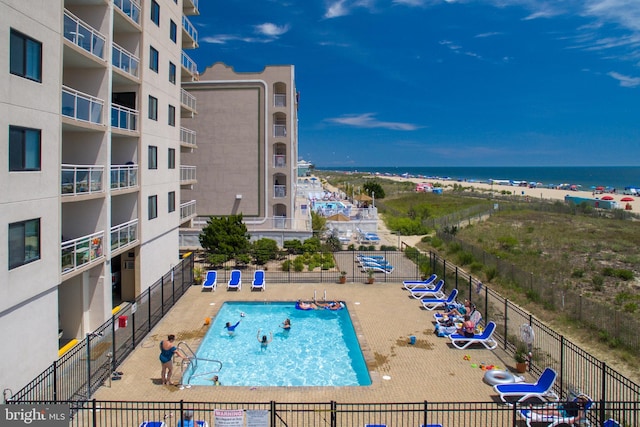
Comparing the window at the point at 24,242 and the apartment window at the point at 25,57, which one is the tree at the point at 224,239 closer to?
the window at the point at 24,242

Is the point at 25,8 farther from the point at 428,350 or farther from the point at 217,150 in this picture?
the point at 217,150

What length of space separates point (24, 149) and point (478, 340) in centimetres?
1540

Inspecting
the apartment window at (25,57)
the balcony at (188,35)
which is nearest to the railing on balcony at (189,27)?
the balcony at (188,35)

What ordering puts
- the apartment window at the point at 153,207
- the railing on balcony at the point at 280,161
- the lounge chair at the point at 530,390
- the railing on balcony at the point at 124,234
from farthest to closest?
the railing on balcony at the point at 280,161
the apartment window at the point at 153,207
the railing on balcony at the point at 124,234
the lounge chair at the point at 530,390

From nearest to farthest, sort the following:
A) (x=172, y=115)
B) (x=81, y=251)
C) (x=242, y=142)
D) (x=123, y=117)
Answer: (x=81, y=251) → (x=123, y=117) → (x=172, y=115) → (x=242, y=142)

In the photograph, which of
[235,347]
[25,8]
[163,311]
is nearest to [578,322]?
[235,347]

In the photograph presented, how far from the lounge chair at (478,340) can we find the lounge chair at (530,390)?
3.66 metres

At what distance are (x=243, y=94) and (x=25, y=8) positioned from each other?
26337 mm

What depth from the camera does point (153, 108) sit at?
21.7 metres

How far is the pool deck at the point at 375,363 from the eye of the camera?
12.6m

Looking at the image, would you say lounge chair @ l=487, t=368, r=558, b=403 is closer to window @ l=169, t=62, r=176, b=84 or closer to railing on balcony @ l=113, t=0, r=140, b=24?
railing on balcony @ l=113, t=0, r=140, b=24

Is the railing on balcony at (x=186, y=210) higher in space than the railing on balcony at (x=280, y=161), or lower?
lower

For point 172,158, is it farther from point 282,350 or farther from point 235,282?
point 282,350

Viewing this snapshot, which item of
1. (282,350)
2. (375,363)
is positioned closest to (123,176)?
(282,350)
